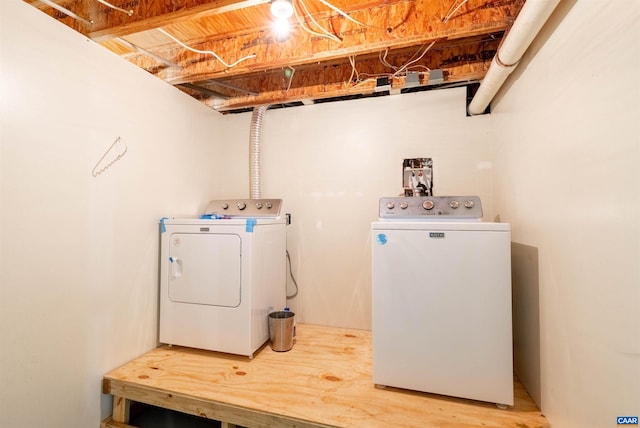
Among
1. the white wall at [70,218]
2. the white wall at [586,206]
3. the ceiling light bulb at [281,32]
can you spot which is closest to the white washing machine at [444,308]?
the white wall at [586,206]

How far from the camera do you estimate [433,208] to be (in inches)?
65.5

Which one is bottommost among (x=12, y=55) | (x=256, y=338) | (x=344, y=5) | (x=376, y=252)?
(x=256, y=338)

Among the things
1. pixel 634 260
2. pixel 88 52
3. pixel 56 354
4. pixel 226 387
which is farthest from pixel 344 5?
pixel 56 354

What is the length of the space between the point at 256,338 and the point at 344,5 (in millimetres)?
2245

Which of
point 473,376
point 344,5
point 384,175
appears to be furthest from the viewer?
point 384,175

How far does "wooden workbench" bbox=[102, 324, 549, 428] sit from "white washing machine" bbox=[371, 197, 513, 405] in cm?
9

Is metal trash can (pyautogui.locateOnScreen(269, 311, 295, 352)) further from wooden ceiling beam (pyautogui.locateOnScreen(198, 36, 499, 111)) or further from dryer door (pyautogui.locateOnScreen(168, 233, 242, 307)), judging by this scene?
wooden ceiling beam (pyautogui.locateOnScreen(198, 36, 499, 111))

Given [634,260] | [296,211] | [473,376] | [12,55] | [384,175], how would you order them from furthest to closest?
[296,211], [384,175], [473,376], [12,55], [634,260]

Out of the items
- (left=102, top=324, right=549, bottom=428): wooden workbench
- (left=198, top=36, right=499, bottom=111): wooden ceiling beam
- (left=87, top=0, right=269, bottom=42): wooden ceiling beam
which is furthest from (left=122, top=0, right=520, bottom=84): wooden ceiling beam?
(left=102, top=324, right=549, bottom=428): wooden workbench

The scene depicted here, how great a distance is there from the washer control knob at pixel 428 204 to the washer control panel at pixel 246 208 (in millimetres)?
1126

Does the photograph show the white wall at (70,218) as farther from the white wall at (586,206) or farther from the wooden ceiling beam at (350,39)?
the white wall at (586,206)

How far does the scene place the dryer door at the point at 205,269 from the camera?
1833 millimetres

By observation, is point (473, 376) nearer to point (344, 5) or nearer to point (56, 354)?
point (56, 354)

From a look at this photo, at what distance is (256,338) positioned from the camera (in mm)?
1881
